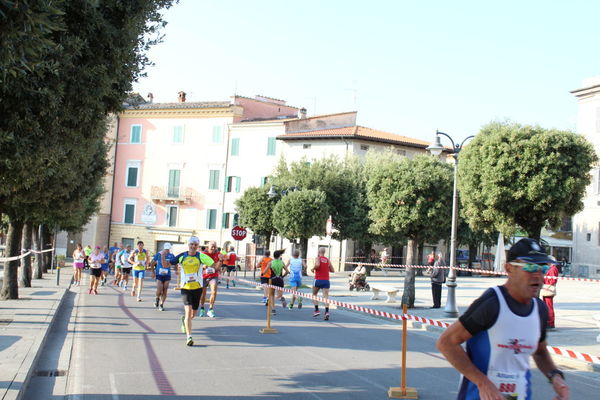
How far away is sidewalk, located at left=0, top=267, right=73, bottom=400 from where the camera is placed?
8334 millimetres

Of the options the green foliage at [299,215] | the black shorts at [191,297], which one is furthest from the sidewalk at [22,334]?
the green foliage at [299,215]

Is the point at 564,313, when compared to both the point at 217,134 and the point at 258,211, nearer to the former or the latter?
the point at 258,211

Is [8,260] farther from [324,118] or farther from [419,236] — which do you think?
[324,118]

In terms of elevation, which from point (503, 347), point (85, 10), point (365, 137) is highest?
point (365, 137)

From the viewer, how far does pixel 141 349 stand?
37.8ft

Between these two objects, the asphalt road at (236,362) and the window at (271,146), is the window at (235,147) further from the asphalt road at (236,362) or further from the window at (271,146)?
the asphalt road at (236,362)

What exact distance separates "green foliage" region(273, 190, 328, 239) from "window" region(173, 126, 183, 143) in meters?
23.6

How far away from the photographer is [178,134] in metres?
60.2

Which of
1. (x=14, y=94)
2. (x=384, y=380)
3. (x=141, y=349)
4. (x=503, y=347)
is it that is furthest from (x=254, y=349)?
(x=503, y=347)

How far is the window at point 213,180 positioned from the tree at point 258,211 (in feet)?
39.0

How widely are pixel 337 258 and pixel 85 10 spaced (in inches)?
1719

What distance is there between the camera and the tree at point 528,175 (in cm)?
1791

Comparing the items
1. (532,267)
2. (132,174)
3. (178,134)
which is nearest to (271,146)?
(178,134)

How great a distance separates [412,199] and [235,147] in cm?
3882
